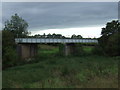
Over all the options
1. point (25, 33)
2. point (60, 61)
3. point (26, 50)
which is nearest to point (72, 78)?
point (60, 61)

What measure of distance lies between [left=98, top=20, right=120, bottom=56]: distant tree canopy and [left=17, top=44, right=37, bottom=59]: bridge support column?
21518 mm

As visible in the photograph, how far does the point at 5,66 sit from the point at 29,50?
101 feet

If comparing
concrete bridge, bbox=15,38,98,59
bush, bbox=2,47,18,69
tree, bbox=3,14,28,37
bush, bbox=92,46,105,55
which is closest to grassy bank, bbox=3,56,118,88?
bush, bbox=2,47,18,69

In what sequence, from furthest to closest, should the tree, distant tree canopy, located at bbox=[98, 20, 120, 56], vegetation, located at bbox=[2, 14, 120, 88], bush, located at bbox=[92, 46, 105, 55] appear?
the tree → bush, located at bbox=[92, 46, 105, 55] → distant tree canopy, located at bbox=[98, 20, 120, 56] → vegetation, located at bbox=[2, 14, 120, 88]

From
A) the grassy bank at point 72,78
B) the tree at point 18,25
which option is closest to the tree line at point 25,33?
the tree at point 18,25

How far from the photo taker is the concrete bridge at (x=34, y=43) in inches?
2891

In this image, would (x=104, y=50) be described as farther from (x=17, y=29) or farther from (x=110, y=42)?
(x=17, y=29)

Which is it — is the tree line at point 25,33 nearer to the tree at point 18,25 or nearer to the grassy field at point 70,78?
the tree at point 18,25

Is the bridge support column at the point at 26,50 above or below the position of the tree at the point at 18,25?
below

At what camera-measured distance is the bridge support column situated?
237 ft

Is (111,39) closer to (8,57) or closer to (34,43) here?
(34,43)

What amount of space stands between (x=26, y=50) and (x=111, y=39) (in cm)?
2500

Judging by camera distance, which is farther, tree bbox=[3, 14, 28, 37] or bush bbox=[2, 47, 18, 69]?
tree bbox=[3, 14, 28, 37]

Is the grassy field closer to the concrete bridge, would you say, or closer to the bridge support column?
the bridge support column
